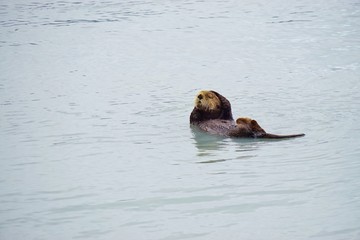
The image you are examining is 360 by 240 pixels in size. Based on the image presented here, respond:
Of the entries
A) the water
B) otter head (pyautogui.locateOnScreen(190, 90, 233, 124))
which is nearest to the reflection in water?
the water

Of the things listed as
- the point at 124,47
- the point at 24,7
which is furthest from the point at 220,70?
the point at 24,7

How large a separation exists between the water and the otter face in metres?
0.35

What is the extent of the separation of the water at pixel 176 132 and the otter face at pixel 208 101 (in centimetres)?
35

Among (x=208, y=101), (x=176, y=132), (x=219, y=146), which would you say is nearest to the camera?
(x=219, y=146)

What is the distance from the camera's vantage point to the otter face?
838 centimetres

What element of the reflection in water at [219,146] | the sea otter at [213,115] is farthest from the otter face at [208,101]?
the reflection in water at [219,146]

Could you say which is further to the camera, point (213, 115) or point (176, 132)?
point (176, 132)

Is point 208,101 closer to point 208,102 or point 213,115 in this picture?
point 208,102

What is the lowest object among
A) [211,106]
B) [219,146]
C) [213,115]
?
[219,146]

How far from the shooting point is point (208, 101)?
8.40 m

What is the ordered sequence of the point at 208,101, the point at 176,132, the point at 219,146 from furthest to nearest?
the point at 176,132 < the point at 208,101 < the point at 219,146

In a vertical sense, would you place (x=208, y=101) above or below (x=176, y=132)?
above

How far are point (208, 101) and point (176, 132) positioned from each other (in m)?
0.57

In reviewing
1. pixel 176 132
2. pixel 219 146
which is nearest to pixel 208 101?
pixel 176 132
